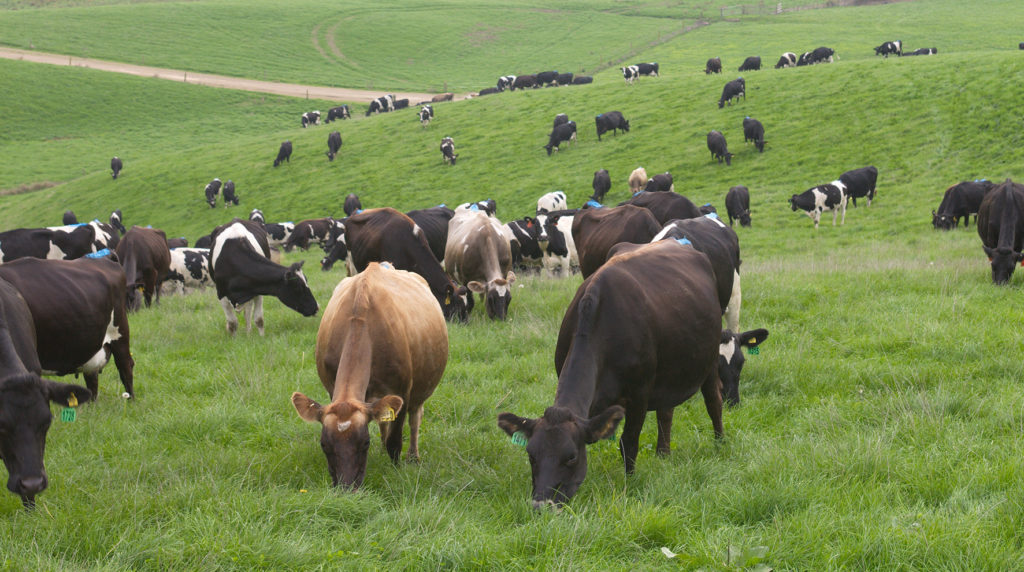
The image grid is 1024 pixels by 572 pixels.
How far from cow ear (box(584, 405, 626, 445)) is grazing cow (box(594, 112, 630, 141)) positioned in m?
31.5

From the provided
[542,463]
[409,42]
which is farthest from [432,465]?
[409,42]

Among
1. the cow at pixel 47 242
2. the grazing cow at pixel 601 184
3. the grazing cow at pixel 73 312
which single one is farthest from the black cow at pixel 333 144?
the grazing cow at pixel 73 312

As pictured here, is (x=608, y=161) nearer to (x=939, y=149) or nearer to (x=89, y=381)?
(x=939, y=149)

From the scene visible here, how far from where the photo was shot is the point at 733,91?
35.1 meters

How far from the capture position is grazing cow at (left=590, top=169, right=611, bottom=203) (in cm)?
2814

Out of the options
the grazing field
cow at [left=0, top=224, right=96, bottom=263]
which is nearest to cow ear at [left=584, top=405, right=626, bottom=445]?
the grazing field

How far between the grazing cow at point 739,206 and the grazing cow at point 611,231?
476 inches

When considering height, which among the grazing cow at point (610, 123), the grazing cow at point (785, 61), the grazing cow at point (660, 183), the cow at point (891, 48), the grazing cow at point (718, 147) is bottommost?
the grazing cow at point (660, 183)

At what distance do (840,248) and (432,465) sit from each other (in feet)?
49.7

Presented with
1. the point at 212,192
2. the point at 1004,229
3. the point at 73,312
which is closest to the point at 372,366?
the point at 73,312

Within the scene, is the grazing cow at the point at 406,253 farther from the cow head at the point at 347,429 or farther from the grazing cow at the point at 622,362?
the cow head at the point at 347,429

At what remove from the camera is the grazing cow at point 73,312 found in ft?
24.1

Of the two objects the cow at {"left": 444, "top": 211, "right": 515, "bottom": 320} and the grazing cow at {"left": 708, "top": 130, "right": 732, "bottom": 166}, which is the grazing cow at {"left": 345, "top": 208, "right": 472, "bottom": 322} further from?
the grazing cow at {"left": 708, "top": 130, "right": 732, "bottom": 166}

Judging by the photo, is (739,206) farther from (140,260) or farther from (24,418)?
(24,418)
